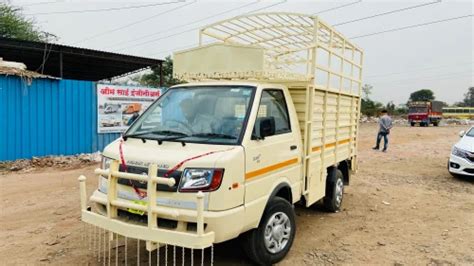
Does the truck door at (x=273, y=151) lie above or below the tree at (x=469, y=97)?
below

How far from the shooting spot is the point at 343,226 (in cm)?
563

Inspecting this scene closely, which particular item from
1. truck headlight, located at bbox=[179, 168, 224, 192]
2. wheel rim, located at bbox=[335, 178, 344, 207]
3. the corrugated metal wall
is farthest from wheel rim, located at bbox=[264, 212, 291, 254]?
the corrugated metal wall

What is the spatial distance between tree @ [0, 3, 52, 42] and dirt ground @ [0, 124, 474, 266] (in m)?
18.3

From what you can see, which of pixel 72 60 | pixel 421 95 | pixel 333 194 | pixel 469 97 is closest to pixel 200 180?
pixel 333 194

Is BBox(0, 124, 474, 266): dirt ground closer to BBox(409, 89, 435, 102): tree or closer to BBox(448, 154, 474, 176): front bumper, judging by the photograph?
BBox(448, 154, 474, 176): front bumper

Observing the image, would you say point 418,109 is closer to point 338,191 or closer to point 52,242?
point 338,191

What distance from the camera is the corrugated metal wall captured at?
9.95 metres

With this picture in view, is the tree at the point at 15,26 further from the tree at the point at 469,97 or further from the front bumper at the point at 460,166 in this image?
the tree at the point at 469,97

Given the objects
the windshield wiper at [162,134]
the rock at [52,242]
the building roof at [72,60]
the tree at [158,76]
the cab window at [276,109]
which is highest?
the tree at [158,76]

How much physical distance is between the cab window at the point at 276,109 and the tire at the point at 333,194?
2072mm

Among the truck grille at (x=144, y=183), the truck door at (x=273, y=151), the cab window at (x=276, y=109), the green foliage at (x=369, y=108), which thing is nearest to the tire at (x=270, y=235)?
the truck door at (x=273, y=151)

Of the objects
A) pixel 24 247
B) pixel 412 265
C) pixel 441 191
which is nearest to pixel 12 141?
pixel 24 247

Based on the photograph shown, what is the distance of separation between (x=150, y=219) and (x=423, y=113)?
135 ft

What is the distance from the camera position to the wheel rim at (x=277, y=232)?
3994 millimetres
